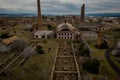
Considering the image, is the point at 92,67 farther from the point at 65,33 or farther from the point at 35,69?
the point at 65,33

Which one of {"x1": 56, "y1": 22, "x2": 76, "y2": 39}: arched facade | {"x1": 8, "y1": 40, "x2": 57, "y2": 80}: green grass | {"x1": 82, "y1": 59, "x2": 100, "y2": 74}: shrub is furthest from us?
{"x1": 56, "y1": 22, "x2": 76, "y2": 39}: arched facade

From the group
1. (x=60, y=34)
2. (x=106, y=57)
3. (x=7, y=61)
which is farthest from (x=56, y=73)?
(x=60, y=34)

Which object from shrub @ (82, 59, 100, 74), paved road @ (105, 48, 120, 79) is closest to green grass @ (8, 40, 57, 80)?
shrub @ (82, 59, 100, 74)

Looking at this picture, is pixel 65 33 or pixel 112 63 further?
pixel 65 33

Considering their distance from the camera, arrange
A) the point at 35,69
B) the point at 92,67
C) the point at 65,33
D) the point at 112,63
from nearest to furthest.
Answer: the point at 92,67 < the point at 35,69 < the point at 112,63 < the point at 65,33

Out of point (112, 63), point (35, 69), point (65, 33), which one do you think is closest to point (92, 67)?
point (112, 63)

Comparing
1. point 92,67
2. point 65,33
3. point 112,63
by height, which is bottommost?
point 112,63

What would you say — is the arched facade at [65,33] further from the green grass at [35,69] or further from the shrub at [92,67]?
the shrub at [92,67]

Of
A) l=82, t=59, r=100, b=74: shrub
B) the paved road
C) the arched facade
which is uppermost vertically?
the arched facade

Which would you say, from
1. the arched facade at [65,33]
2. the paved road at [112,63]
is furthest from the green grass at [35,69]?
the arched facade at [65,33]

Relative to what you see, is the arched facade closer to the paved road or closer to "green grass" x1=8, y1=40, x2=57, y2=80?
the paved road

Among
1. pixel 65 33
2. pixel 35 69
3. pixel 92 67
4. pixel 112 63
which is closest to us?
pixel 92 67
